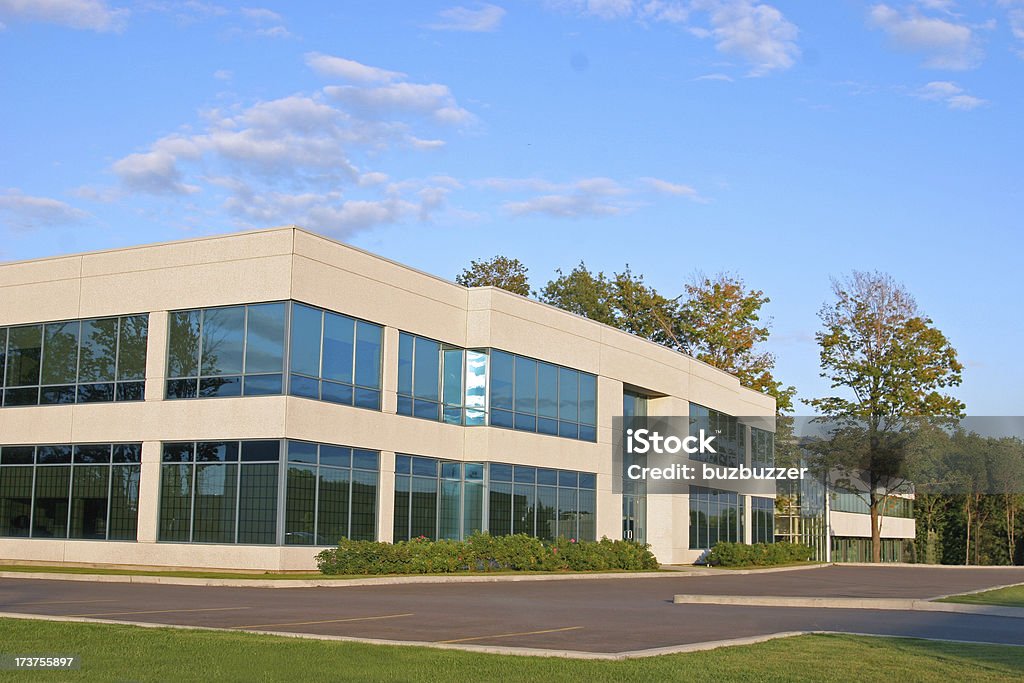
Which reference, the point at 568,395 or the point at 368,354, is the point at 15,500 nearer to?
the point at 368,354

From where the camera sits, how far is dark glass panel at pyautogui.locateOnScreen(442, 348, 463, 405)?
3609 centimetres

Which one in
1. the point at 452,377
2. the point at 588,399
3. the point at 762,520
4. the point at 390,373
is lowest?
the point at 762,520

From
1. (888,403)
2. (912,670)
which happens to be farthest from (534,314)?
(888,403)

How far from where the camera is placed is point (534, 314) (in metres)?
39.4

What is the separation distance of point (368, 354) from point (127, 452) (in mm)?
7023

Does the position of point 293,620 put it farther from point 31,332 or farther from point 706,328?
point 706,328

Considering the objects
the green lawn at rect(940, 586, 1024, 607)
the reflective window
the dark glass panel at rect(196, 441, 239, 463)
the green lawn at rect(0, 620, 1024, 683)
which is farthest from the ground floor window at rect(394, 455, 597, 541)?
the green lawn at rect(0, 620, 1024, 683)

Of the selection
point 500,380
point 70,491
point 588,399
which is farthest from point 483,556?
point 70,491

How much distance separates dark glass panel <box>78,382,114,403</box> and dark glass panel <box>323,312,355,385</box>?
6.37 meters

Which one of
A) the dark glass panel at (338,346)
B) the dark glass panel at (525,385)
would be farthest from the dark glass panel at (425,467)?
the dark glass panel at (525,385)

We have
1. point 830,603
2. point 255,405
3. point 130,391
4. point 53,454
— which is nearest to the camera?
point 830,603

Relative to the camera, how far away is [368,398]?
32.3 m

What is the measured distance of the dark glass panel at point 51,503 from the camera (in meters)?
32.2

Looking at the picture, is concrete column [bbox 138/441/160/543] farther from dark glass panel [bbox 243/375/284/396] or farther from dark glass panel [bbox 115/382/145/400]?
dark glass panel [bbox 243/375/284/396]
